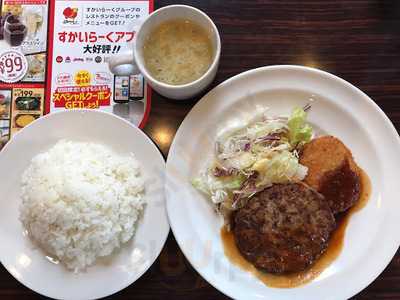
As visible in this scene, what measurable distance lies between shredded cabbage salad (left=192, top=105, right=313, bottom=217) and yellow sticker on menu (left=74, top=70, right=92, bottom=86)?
2.30ft

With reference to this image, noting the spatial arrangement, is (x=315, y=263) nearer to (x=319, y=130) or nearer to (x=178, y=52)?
(x=319, y=130)

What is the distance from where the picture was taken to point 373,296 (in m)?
1.90

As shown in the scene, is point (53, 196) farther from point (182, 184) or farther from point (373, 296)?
point (373, 296)

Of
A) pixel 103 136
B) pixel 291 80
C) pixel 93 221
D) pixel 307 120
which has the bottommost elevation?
pixel 93 221

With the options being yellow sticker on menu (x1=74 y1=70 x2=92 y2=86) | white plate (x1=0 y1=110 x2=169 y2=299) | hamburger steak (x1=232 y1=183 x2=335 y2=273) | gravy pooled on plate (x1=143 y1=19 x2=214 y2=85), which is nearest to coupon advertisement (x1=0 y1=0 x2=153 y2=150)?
yellow sticker on menu (x1=74 y1=70 x2=92 y2=86)

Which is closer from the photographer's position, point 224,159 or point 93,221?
point 93,221

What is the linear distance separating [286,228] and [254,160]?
1.11ft

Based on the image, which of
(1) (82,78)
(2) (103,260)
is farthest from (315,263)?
(1) (82,78)

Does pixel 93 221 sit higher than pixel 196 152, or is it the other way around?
pixel 196 152

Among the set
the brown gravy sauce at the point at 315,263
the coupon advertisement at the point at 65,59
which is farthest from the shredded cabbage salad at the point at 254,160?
the coupon advertisement at the point at 65,59

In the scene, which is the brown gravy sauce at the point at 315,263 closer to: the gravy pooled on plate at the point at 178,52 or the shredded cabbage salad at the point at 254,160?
the shredded cabbage salad at the point at 254,160

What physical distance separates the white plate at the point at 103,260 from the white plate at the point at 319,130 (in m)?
0.10

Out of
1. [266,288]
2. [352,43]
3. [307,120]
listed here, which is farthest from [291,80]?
[266,288]

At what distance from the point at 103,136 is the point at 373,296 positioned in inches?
54.7
